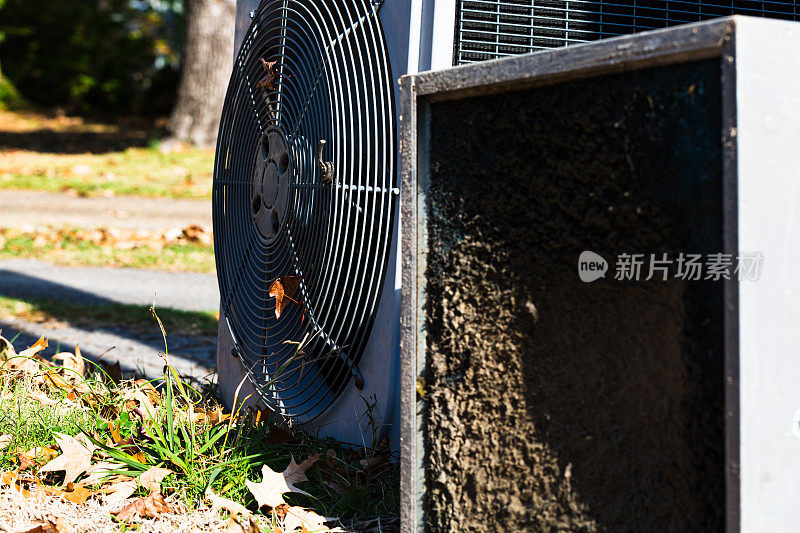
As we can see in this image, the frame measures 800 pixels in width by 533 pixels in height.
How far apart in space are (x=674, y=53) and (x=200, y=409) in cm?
199

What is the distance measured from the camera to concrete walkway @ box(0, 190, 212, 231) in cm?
823

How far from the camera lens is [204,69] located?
1231 centimetres

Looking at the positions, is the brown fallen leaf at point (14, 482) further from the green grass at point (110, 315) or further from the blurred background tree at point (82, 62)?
the blurred background tree at point (82, 62)

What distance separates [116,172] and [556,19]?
9944 millimetres

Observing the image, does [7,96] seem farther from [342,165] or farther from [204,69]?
[342,165]

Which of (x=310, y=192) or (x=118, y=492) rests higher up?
(x=310, y=192)

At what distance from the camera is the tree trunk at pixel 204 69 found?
11.9 metres

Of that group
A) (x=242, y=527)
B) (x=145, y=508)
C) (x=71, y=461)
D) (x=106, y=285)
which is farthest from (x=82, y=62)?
(x=242, y=527)

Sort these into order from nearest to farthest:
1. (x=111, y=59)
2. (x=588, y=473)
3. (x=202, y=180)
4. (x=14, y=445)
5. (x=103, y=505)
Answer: (x=588, y=473) → (x=103, y=505) → (x=14, y=445) → (x=202, y=180) → (x=111, y=59)

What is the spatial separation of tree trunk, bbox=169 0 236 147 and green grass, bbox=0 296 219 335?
314 inches

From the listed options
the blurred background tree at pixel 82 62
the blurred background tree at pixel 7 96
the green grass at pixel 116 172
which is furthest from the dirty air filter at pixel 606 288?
the blurred background tree at pixel 7 96

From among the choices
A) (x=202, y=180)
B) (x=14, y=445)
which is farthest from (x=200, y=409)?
(x=202, y=180)

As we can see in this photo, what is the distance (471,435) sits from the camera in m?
1.68

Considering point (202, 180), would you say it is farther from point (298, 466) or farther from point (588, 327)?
point (588, 327)
